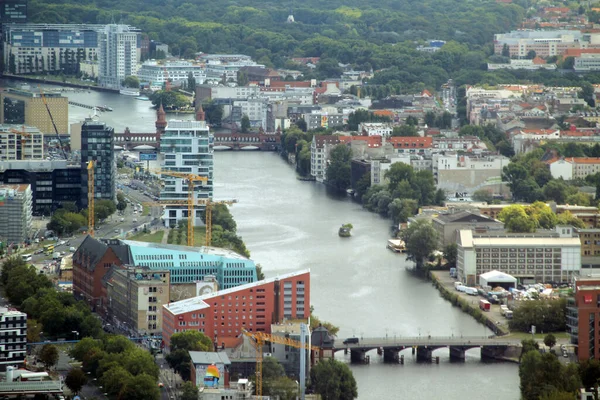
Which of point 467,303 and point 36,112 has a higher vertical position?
point 36,112

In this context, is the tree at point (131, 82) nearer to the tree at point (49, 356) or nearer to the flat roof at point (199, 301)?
the flat roof at point (199, 301)

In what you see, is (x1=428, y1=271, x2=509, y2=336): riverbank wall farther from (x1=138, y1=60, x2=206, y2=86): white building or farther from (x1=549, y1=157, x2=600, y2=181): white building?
(x1=138, y1=60, x2=206, y2=86): white building

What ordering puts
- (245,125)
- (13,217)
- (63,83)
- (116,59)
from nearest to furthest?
(13,217) < (245,125) < (63,83) < (116,59)

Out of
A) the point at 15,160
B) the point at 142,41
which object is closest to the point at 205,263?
the point at 15,160

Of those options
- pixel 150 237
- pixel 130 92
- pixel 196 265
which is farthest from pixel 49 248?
pixel 130 92

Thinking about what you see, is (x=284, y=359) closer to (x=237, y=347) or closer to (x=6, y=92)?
(x=237, y=347)

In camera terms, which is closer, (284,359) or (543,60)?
(284,359)

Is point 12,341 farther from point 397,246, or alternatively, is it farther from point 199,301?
point 397,246
